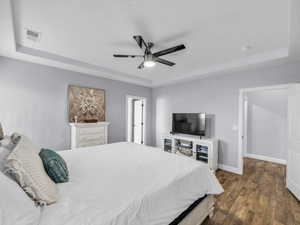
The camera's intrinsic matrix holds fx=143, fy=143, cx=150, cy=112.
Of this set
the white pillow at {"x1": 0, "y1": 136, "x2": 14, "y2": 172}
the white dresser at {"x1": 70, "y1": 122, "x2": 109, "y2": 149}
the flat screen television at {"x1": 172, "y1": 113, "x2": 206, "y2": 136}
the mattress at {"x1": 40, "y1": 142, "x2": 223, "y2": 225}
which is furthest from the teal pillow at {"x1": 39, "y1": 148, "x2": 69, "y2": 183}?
the flat screen television at {"x1": 172, "y1": 113, "x2": 206, "y2": 136}

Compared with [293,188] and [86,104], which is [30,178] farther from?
[293,188]

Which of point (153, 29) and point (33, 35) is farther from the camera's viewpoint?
point (33, 35)

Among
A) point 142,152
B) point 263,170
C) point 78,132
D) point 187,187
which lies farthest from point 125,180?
point 263,170

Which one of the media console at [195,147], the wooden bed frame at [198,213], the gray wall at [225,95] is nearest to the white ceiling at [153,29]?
the gray wall at [225,95]

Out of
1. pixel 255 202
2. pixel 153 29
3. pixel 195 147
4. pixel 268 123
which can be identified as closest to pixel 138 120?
pixel 195 147

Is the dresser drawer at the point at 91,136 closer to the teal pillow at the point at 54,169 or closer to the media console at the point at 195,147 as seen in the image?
the media console at the point at 195,147

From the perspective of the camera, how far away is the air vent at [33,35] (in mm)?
2179

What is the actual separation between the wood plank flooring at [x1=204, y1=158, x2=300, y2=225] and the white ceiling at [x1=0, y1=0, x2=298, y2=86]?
2.52m

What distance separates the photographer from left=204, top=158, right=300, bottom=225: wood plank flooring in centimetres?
194

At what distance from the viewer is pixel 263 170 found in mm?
3705

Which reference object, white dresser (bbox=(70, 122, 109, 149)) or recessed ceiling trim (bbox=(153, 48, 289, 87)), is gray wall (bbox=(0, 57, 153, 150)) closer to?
white dresser (bbox=(70, 122, 109, 149))

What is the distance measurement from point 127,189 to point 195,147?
10.1 ft

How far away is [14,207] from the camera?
77 centimetres

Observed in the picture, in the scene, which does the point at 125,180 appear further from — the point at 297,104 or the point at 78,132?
the point at 297,104
